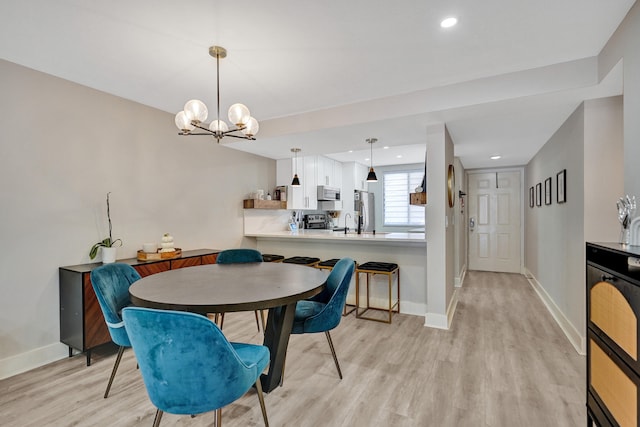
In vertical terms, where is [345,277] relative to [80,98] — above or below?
below

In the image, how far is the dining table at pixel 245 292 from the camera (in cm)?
158

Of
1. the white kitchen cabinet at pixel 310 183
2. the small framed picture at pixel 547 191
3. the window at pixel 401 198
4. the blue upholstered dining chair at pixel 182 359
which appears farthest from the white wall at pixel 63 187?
the window at pixel 401 198

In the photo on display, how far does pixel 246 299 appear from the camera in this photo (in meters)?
1.62

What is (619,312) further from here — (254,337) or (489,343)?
(254,337)

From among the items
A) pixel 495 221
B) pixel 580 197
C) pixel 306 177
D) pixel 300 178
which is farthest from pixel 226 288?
pixel 495 221

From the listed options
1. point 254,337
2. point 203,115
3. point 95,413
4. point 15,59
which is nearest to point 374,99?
point 203,115

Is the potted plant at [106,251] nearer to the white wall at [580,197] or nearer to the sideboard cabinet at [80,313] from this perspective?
the sideboard cabinet at [80,313]

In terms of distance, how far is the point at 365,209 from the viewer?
744cm

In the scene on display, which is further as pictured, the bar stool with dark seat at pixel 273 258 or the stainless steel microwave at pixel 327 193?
the stainless steel microwave at pixel 327 193

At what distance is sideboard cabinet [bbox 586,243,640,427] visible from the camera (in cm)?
119

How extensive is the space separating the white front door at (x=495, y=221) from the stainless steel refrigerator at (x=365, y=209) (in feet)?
Result: 7.08

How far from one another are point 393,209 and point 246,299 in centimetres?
650

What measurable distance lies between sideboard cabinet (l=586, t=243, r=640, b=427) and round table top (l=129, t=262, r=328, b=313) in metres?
1.37

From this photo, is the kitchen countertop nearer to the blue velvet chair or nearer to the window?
the blue velvet chair
